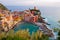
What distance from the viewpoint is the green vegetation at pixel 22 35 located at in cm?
261

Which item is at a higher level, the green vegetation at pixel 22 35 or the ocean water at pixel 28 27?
the ocean water at pixel 28 27

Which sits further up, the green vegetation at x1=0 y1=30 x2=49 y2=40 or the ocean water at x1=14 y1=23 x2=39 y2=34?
the ocean water at x1=14 y1=23 x2=39 y2=34

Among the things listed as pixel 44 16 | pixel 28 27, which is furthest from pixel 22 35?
pixel 44 16

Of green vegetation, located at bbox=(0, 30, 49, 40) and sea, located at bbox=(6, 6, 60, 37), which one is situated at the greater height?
sea, located at bbox=(6, 6, 60, 37)

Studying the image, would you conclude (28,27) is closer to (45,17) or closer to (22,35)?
(22,35)

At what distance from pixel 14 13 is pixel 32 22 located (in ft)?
0.97

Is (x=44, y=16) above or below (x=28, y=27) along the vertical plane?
above

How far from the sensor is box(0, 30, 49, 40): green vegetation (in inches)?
103

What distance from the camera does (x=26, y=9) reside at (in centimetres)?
266

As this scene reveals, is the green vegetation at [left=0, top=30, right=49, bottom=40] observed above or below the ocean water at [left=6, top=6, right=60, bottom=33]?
below

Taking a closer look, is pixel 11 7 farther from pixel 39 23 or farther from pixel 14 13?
pixel 39 23

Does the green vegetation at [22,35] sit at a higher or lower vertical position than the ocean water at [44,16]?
lower

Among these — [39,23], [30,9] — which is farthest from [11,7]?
[39,23]

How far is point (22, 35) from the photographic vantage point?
2.64 m
